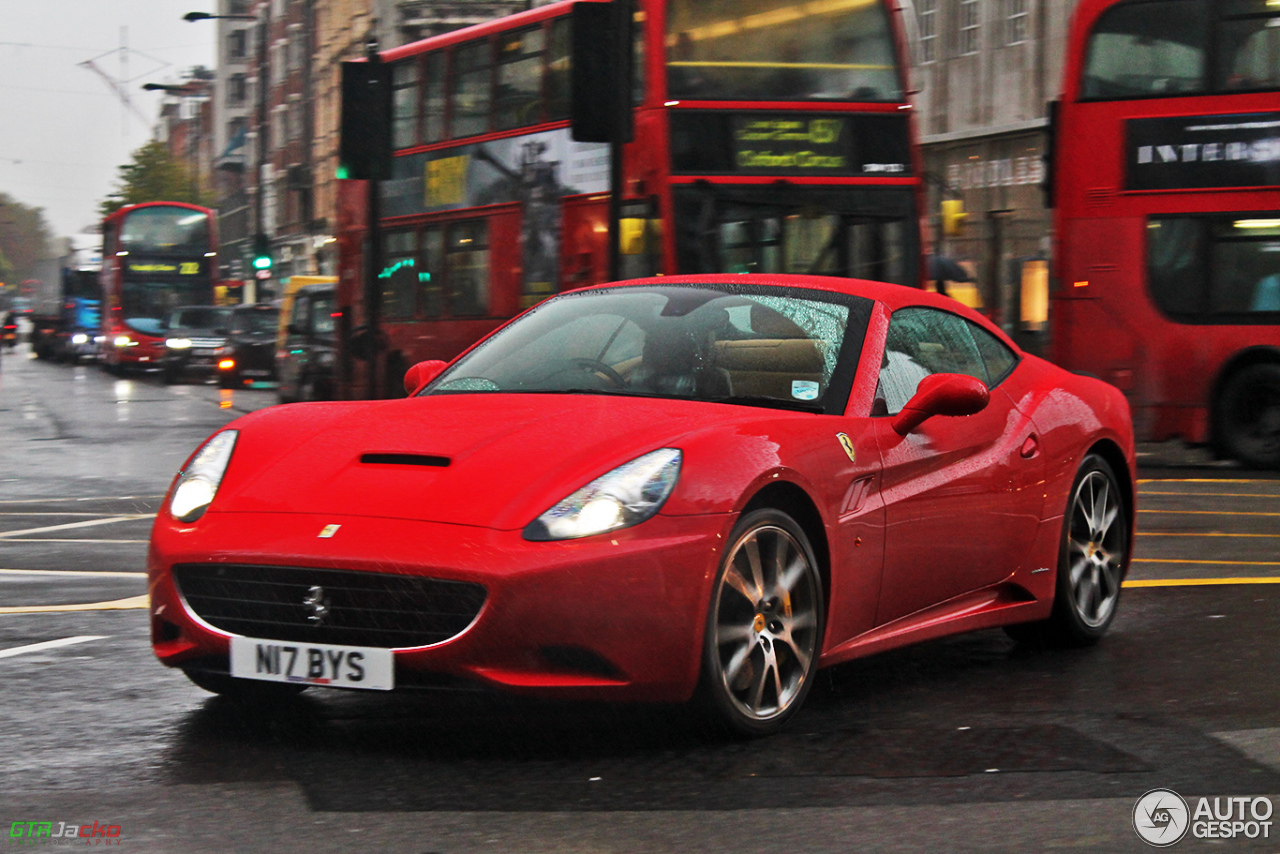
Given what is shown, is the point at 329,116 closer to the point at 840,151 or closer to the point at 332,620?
the point at 840,151

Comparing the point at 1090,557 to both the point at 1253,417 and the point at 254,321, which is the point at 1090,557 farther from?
the point at 254,321

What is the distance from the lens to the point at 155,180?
94.2m

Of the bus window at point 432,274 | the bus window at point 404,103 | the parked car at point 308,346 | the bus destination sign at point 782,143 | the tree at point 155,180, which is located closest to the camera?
the bus destination sign at point 782,143

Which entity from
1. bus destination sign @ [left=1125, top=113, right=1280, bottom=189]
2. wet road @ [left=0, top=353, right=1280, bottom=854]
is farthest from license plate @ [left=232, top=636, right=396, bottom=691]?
bus destination sign @ [left=1125, top=113, right=1280, bottom=189]

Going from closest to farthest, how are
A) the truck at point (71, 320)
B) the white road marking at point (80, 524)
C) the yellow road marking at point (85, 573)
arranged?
1. the yellow road marking at point (85, 573)
2. the white road marking at point (80, 524)
3. the truck at point (71, 320)

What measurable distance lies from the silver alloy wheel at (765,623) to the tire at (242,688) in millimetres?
1117

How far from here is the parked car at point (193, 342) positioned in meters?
39.3

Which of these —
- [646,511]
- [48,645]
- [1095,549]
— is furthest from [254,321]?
[646,511]

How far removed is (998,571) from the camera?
620 cm


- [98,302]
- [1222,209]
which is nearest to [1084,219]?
[1222,209]

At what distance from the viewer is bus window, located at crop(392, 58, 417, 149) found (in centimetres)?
1933

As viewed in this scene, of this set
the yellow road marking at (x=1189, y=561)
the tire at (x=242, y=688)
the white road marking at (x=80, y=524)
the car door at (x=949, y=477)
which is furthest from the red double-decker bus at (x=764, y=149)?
the tire at (x=242, y=688)

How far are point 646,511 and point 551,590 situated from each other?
336 millimetres

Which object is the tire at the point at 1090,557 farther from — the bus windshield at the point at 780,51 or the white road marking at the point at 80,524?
the bus windshield at the point at 780,51
